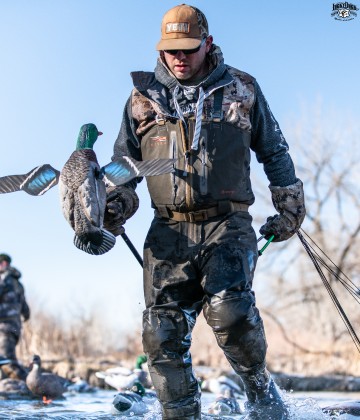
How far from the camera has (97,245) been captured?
15.4ft

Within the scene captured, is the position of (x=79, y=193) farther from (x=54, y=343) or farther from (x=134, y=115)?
(x=54, y=343)

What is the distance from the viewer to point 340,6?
36.8 ft

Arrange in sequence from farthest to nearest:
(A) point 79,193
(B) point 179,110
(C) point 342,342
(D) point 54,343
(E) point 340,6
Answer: (D) point 54,343 < (C) point 342,342 < (E) point 340,6 < (B) point 179,110 < (A) point 79,193

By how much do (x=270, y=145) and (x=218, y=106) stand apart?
49cm

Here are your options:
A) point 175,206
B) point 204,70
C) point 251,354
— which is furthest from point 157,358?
point 204,70

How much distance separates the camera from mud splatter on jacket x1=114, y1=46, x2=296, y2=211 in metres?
4.95

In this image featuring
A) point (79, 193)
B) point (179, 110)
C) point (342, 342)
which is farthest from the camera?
point (342, 342)

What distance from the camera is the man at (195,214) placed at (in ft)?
16.0

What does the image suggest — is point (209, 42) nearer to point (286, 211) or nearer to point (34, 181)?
point (286, 211)

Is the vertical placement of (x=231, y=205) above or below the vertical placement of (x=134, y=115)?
below

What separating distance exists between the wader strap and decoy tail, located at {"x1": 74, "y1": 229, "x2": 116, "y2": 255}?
89cm

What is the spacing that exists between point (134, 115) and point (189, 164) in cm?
51

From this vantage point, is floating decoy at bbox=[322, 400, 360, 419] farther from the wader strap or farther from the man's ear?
the man's ear

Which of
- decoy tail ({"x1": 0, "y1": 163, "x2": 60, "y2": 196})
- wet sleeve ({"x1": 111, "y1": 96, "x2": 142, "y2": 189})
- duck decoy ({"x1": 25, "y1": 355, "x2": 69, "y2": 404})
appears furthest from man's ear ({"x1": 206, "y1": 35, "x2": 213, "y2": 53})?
duck decoy ({"x1": 25, "y1": 355, "x2": 69, "y2": 404})
